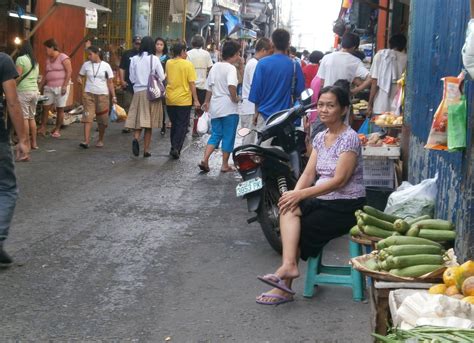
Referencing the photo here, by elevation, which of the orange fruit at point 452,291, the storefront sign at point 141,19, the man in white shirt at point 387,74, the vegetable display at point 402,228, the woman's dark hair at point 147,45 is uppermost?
the storefront sign at point 141,19

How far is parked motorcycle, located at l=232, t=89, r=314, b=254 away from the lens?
714 cm

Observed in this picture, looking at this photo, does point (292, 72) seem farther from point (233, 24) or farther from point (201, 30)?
point (233, 24)

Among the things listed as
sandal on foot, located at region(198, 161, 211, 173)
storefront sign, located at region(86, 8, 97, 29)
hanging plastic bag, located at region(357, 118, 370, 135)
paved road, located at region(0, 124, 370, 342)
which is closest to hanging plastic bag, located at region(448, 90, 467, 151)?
paved road, located at region(0, 124, 370, 342)

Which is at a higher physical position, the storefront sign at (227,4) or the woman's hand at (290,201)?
the storefront sign at (227,4)

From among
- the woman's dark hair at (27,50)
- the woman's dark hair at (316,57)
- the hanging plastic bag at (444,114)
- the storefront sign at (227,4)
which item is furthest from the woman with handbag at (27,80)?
the storefront sign at (227,4)

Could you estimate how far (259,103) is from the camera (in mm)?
10234

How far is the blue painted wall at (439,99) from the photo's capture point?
524 cm

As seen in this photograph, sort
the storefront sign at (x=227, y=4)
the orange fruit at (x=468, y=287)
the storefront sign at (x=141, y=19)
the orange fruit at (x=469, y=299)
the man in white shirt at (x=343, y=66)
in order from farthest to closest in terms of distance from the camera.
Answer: the storefront sign at (x=227, y=4) → the storefront sign at (x=141, y=19) → the man in white shirt at (x=343, y=66) → the orange fruit at (x=468, y=287) → the orange fruit at (x=469, y=299)

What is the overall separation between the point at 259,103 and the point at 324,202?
4609 millimetres

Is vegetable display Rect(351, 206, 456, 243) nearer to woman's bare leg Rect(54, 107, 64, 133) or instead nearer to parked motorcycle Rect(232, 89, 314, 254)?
parked motorcycle Rect(232, 89, 314, 254)

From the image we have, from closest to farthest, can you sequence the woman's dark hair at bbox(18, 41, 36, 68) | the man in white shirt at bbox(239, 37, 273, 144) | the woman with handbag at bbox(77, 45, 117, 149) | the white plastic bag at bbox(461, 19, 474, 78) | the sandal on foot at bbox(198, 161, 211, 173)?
the white plastic bag at bbox(461, 19, 474, 78), the man in white shirt at bbox(239, 37, 273, 144), the sandal on foot at bbox(198, 161, 211, 173), the woman's dark hair at bbox(18, 41, 36, 68), the woman with handbag at bbox(77, 45, 117, 149)

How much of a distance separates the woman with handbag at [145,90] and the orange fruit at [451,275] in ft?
29.5

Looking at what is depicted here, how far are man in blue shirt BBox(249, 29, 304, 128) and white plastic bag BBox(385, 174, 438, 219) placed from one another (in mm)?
3933

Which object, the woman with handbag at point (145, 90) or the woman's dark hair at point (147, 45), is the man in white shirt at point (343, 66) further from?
the woman's dark hair at point (147, 45)
